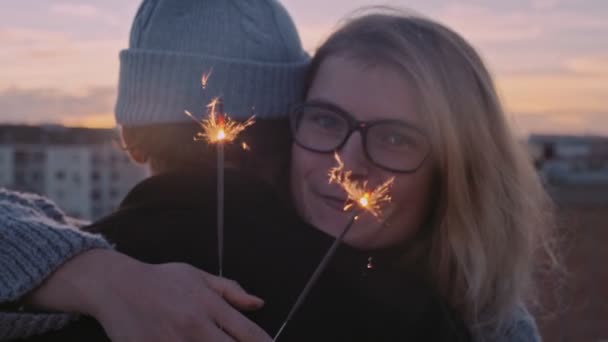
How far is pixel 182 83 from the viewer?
1.92 metres

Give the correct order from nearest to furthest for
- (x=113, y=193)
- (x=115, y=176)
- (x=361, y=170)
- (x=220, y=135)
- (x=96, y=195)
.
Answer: (x=220, y=135), (x=361, y=170), (x=115, y=176), (x=113, y=193), (x=96, y=195)

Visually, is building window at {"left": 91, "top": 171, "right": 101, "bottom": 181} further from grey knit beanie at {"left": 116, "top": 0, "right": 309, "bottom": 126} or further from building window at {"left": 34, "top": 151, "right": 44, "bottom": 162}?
grey knit beanie at {"left": 116, "top": 0, "right": 309, "bottom": 126}

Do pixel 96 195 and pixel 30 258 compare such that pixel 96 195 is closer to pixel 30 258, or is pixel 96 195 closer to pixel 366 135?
pixel 366 135

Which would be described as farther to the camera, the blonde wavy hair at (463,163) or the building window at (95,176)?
the building window at (95,176)

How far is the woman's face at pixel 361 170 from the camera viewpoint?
1926 millimetres

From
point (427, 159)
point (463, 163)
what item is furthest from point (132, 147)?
point (463, 163)

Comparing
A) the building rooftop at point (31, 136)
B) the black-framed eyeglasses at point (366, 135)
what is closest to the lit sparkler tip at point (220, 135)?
the black-framed eyeglasses at point (366, 135)

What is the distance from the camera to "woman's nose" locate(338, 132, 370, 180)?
189 cm

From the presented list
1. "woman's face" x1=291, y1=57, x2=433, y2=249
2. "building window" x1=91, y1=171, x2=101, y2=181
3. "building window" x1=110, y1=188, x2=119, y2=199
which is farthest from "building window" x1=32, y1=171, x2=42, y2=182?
"woman's face" x1=291, y1=57, x2=433, y2=249

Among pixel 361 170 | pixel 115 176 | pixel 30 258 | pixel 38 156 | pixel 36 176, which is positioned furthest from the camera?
pixel 36 176

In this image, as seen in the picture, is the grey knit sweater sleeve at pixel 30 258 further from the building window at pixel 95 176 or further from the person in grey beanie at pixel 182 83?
the building window at pixel 95 176

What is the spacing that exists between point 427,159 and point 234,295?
0.89 metres

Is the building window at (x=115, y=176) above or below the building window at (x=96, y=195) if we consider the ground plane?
above

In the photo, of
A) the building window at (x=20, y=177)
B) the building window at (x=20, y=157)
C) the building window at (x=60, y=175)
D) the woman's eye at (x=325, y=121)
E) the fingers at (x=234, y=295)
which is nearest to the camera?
the fingers at (x=234, y=295)
